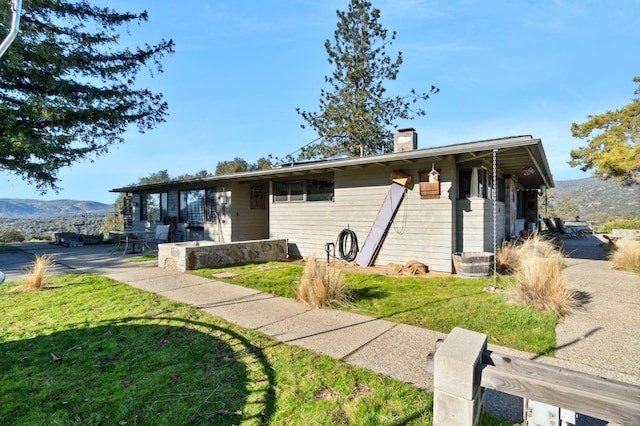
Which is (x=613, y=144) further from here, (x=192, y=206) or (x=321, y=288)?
(x=192, y=206)

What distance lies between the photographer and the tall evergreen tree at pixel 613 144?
18578 mm

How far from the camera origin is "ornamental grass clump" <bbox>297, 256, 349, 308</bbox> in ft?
14.8

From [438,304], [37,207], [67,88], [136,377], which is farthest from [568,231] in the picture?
[37,207]

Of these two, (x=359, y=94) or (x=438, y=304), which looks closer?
(x=438, y=304)

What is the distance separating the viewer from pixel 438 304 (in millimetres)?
4578

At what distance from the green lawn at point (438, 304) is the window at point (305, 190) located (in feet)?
9.51

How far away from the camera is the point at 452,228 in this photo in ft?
23.2

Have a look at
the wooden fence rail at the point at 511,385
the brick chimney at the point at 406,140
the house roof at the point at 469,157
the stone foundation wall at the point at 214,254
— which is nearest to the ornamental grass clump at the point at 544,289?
the house roof at the point at 469,157

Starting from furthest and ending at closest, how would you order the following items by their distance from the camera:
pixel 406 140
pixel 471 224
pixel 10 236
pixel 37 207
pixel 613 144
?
pixel 37 207, pixel 613 144, pixel 10 236, pixel 406 140, pixel 471 224

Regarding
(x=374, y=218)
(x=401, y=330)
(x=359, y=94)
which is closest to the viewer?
(x=401, y=330)

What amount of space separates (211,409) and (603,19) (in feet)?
39.3

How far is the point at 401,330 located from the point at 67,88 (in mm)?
13215

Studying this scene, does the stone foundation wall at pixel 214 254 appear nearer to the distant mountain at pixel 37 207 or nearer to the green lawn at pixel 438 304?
the green lawn at pixel 438 304

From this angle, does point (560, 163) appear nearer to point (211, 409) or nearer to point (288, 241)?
point (288, 241)
